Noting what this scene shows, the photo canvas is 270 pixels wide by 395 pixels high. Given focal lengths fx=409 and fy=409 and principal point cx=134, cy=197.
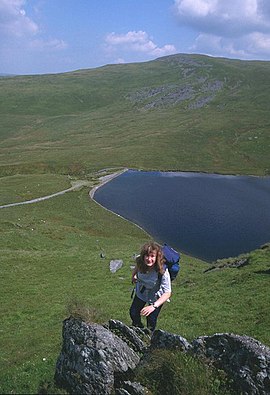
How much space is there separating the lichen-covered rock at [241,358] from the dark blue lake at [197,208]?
57993 mm

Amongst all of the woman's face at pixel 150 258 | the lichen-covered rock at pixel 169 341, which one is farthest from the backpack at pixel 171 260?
the lichen-covered rock at pixel 169 341

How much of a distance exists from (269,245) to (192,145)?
147544 mm

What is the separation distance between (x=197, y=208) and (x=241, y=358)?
92797 millimetres

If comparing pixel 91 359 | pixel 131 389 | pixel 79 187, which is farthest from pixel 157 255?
pixel 79 187

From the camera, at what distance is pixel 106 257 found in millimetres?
51188

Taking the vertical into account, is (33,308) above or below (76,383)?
below

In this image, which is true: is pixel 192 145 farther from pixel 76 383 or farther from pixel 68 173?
pixel 76 383

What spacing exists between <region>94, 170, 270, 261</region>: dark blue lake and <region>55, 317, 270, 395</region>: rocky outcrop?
58.0 m

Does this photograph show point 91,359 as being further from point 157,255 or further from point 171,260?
point 171,260

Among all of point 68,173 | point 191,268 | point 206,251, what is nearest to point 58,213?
point 206,251

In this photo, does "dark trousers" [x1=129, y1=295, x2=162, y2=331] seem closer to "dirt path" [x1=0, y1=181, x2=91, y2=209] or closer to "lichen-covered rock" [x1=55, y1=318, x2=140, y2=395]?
"lichen-covered rock" [x1=55, y1=318, x2=140, y2=395]

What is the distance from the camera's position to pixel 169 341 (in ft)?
48.6

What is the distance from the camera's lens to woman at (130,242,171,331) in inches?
611

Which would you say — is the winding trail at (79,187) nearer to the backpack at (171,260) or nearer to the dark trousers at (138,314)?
the dark trousers at (138,314)
